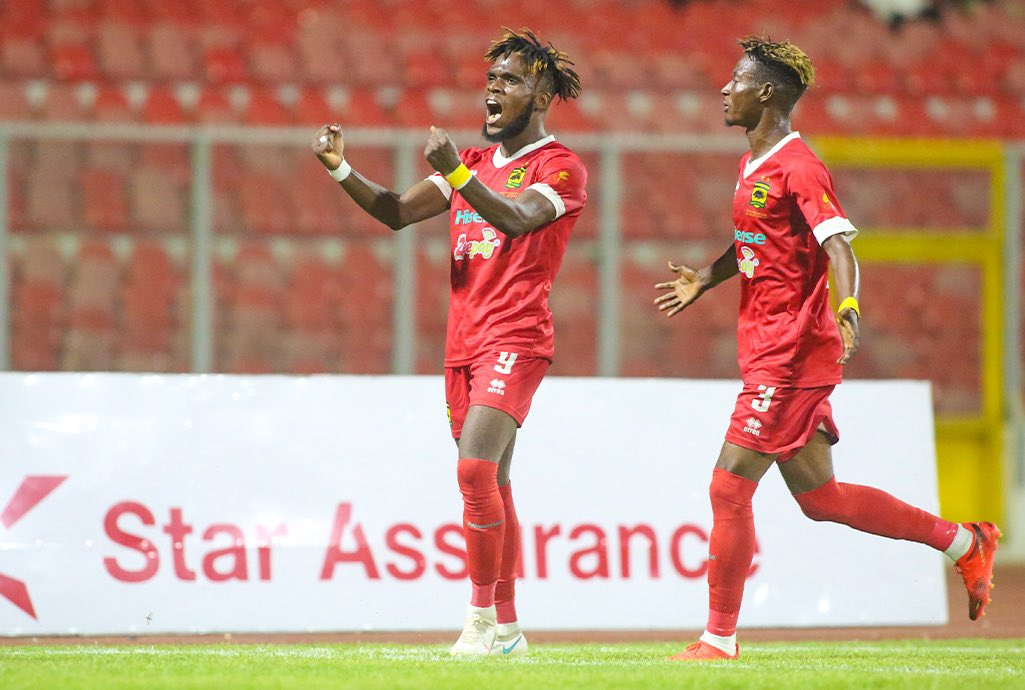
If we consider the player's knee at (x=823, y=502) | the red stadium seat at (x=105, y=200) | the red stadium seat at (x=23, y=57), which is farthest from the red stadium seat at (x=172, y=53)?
the player's knee at (x=823, y=502)

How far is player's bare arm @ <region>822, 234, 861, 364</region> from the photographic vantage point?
463cm

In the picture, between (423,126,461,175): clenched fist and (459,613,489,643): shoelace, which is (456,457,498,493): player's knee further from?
(423,126,461,175): clenched fist

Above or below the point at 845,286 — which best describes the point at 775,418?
below

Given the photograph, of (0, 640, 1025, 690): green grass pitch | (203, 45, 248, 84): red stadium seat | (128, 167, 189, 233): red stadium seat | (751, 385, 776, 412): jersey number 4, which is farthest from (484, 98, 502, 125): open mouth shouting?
(203, 45, 248, 84): red stadium seat

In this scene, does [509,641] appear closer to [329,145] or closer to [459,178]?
[459,178]

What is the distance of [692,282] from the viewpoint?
545 cm

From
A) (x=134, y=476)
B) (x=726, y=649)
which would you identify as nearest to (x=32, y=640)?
(x=134, y=476)

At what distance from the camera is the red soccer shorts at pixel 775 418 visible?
4980 millimetres

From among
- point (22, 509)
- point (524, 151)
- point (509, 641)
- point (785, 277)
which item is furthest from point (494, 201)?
point (22, 509)

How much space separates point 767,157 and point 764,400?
0.77m

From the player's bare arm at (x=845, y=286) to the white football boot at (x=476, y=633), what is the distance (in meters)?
1.36

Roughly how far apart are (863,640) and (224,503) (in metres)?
2.57

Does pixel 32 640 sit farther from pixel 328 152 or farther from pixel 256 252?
pixel 256 252

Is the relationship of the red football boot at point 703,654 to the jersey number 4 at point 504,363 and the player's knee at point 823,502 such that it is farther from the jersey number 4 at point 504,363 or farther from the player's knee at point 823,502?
the jersey number 4 at point 504,363
